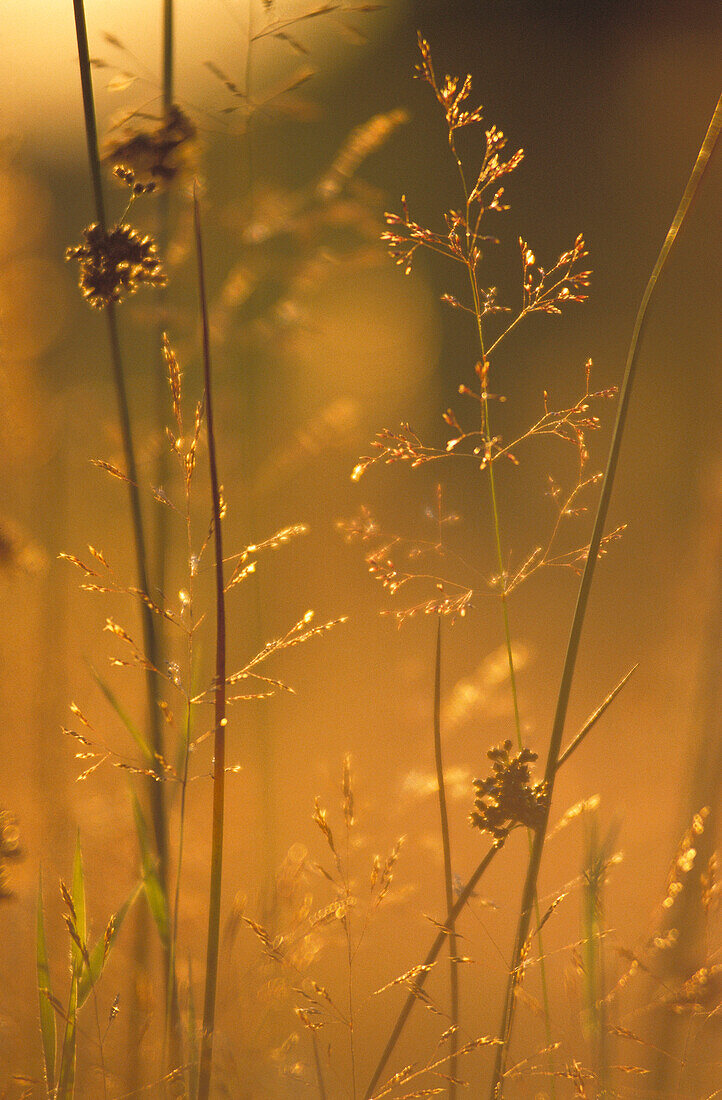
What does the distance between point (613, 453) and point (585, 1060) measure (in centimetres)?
47

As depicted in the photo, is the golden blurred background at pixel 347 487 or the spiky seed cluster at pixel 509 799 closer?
the spiky seed cluster at pixel 509 799

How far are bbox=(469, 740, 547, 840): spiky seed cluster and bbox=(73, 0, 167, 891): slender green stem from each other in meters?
0.18

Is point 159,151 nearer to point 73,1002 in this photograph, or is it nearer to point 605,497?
point 605,497

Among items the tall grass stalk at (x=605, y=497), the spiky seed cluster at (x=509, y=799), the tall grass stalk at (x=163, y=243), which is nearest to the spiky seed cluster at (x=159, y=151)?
the tall grass stalk at (x=163, y=243)

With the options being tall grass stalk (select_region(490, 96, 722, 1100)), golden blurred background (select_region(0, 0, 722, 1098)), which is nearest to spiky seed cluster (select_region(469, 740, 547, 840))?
tall grass stalk (select_region(490, 96, 722, 1100))

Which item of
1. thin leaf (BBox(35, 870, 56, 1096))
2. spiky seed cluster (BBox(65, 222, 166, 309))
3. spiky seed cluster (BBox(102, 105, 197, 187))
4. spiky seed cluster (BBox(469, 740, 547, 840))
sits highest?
spiky seed cluster (BBox(102, 105, 197, 187))

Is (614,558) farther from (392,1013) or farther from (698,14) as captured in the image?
(698,14)

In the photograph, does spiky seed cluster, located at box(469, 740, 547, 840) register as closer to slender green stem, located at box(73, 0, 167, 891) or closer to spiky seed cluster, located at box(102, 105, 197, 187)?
slender green stem, located at box(73, 0, 167, 891)

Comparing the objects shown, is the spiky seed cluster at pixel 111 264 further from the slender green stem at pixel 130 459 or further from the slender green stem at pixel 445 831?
the slender green stem at pixel 445 831

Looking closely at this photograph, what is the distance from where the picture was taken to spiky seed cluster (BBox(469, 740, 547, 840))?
366 millimetres

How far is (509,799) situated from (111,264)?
331 mm

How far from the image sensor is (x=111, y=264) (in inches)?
14.5

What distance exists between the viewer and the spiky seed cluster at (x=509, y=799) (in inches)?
14.4

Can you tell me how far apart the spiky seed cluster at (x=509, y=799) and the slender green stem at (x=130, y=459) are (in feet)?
0.59
